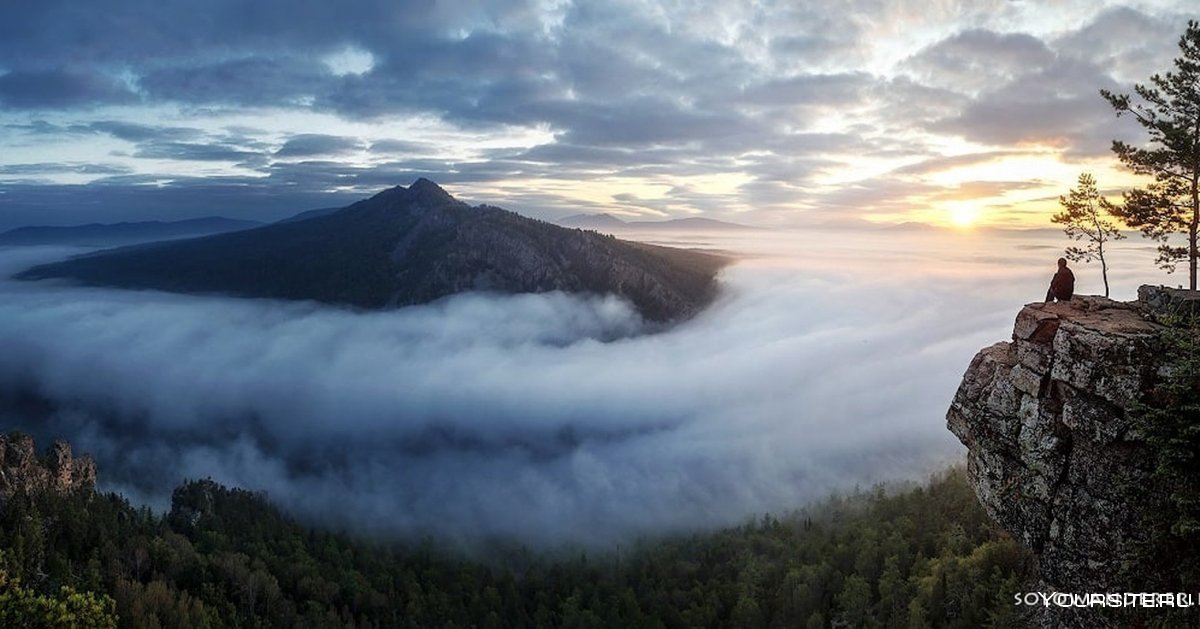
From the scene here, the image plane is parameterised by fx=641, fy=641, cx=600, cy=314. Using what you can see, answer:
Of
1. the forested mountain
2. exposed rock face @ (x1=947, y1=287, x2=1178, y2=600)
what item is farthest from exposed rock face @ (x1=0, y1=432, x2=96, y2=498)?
exposed rock face @ (x1=947, y1=287, x2=1178, y2=600)

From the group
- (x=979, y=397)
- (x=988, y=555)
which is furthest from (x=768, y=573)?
(x=979, y=397)

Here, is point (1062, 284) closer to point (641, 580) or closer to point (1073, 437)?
point (1073, 437)

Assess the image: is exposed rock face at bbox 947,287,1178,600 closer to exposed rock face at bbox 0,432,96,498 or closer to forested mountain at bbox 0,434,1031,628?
forested mountain at bbox 0,434,1031,628

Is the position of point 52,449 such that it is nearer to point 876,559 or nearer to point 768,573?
point 768,573

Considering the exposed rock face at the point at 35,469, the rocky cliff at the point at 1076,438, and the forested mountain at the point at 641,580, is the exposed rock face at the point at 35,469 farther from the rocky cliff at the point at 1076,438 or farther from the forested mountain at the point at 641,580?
the rocky cliff at the point at 1076,438

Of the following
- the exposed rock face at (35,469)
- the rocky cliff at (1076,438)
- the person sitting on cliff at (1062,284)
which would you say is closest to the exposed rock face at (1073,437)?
the rocky cliff at (1076,438)

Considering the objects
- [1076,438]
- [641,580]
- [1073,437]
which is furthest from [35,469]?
[1076,438]

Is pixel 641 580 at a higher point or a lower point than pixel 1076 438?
lower
